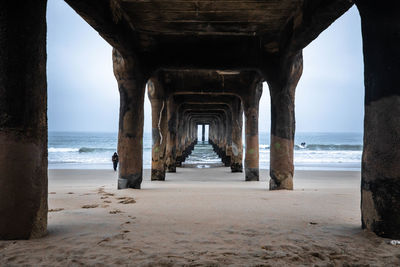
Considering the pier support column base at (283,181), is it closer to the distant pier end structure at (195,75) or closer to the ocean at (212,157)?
the distant pier end structure at (195,75)

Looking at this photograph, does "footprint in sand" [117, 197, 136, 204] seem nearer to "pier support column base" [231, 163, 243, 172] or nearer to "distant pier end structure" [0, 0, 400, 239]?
→ "distant pier end structure" [0, 0, 400, 239]

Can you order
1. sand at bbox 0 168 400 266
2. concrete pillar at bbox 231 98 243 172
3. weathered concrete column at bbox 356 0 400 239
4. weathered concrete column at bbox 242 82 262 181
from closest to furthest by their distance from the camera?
sand at bbox 0 168 400 266 → weathered concrete column at bbox 356 0 400 239 → weathered concrete column at bbox 242 82 262 181 → concrete pillar at bbox 231 98 243 172

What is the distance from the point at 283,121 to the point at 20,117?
19.1 ft

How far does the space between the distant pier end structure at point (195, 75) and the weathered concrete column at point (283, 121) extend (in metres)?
0.02

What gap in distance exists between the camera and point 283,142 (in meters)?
7.69

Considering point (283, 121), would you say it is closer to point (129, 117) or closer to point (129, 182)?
point (129, 117)

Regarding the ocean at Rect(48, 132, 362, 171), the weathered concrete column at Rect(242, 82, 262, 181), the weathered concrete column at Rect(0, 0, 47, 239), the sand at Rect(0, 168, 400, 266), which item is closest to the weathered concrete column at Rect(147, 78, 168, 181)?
the weathered concrete column at Rect(242, 82, 262, 181)

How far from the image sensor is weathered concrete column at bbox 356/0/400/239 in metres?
3.21

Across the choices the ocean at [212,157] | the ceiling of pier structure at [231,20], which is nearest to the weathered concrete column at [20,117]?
the ceiling of pier structure at [231,20]

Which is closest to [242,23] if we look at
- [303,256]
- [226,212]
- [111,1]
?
[111,1]

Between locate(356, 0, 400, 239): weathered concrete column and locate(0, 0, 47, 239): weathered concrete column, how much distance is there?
3.36m

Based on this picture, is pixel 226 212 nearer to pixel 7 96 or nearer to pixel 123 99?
pixel 7 96

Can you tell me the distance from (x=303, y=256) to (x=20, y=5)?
11.3 ft

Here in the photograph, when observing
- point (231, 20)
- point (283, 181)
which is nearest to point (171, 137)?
point (283, 181)
